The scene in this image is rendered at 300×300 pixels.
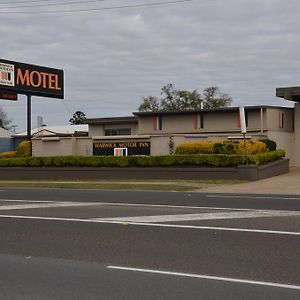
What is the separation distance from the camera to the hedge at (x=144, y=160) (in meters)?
27.1

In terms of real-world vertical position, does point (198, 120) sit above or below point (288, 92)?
below

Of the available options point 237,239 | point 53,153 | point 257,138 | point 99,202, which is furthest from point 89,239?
point 53,153

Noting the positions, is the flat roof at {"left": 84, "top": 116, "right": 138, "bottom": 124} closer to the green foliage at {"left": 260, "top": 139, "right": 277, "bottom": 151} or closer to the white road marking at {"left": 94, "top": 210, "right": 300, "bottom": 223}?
the green foliage at {"left": 260, "top": 139, "right": 277, "bottom": 151}

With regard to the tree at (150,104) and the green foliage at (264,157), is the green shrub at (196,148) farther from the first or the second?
the tree at (150,104)

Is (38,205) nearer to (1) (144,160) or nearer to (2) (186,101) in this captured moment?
(1) (144,160)

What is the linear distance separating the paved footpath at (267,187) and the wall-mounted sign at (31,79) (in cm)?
1938

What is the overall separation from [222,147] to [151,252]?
20.4m

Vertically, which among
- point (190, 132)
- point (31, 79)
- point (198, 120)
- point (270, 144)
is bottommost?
point (270, 144)

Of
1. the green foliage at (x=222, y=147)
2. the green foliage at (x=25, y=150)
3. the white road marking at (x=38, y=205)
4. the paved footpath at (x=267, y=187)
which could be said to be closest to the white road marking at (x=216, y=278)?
the white road marking at (x=38, y=205)

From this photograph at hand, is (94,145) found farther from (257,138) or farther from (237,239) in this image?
(237,239)

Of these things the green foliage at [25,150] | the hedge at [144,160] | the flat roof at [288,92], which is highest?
the flat roof at [288,92]

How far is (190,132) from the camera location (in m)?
37.7

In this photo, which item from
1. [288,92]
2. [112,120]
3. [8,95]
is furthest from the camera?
[112,120]

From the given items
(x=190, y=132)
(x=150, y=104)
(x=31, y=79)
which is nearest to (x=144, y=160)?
(x=190, y=132)
